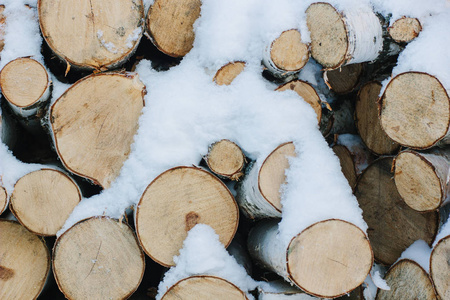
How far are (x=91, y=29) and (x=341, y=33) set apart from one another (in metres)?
1.32

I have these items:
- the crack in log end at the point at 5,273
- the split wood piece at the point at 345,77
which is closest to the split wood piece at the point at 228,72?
the split wood piece at the point at 345,77

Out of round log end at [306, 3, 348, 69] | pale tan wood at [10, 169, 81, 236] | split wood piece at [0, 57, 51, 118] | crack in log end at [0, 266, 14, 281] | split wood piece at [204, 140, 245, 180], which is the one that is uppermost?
round log end at [306, 3, 348, 69]

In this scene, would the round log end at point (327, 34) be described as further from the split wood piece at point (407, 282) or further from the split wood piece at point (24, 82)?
the split wood piece at point (24, 82)

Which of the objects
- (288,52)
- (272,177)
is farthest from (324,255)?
(288,52)

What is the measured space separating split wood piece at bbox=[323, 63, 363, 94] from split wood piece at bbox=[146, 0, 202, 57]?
3.08 feet

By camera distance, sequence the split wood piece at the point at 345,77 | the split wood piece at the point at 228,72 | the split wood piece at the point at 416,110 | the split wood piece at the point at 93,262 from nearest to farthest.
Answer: the split wood piece at the point at 416,110 → the split wood piece at the point at 93,262 → the split wood piece at the point at 228,72 → the split wood piece at the point at 345,77

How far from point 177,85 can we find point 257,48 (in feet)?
1.65

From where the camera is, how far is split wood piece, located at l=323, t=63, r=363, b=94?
2.50 m

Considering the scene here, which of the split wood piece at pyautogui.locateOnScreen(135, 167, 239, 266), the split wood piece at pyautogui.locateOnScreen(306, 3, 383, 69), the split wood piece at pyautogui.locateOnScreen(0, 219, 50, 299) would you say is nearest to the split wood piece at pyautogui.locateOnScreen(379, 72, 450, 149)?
the split wood piece at pyautogui.locateOnScreen(306, 3, 383, 69)

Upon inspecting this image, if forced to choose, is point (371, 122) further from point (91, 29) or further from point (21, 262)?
point (21, 262)

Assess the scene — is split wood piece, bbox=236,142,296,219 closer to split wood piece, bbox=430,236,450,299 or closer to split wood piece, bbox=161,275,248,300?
split wood piece, bbox=161,275,248,300

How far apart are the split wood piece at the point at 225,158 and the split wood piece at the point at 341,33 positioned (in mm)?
690

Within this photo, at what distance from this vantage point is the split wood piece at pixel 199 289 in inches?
73.2

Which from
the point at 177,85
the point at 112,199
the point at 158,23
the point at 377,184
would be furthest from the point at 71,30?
the point at 377,184
